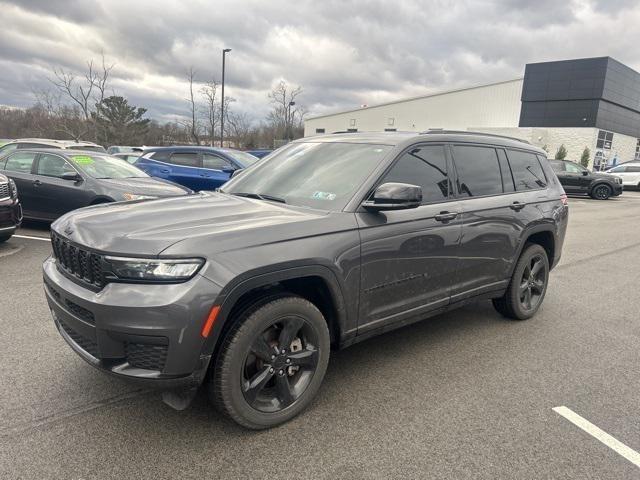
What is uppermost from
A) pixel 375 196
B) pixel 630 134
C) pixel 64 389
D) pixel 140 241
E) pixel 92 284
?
pixel 630 134

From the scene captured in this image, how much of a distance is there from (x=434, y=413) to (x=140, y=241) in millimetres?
2084

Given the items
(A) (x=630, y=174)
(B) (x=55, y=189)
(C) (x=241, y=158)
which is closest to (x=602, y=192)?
(A) (x=630, y=174)

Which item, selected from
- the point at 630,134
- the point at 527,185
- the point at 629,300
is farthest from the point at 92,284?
the point at 630,134

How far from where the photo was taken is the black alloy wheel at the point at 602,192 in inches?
799

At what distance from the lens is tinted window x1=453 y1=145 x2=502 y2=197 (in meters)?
3.81

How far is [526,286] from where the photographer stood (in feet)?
15.1

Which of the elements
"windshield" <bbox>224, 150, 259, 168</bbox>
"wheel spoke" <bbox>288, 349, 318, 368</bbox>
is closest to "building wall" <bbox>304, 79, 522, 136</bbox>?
"windshield" <bbox>224, 150, 259, 168</bbox>

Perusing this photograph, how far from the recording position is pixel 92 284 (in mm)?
2471

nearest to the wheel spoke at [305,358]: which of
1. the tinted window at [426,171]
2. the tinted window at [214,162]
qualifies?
the tinted window at [426,171]

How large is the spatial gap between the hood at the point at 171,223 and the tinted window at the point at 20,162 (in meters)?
6.46

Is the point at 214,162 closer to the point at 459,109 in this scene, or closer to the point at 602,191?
the point at 602,191

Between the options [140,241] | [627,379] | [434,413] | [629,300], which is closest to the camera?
[140,241]

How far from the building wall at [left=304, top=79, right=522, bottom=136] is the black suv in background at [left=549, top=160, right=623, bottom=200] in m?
23.7

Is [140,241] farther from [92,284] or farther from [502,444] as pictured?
[502,444]
